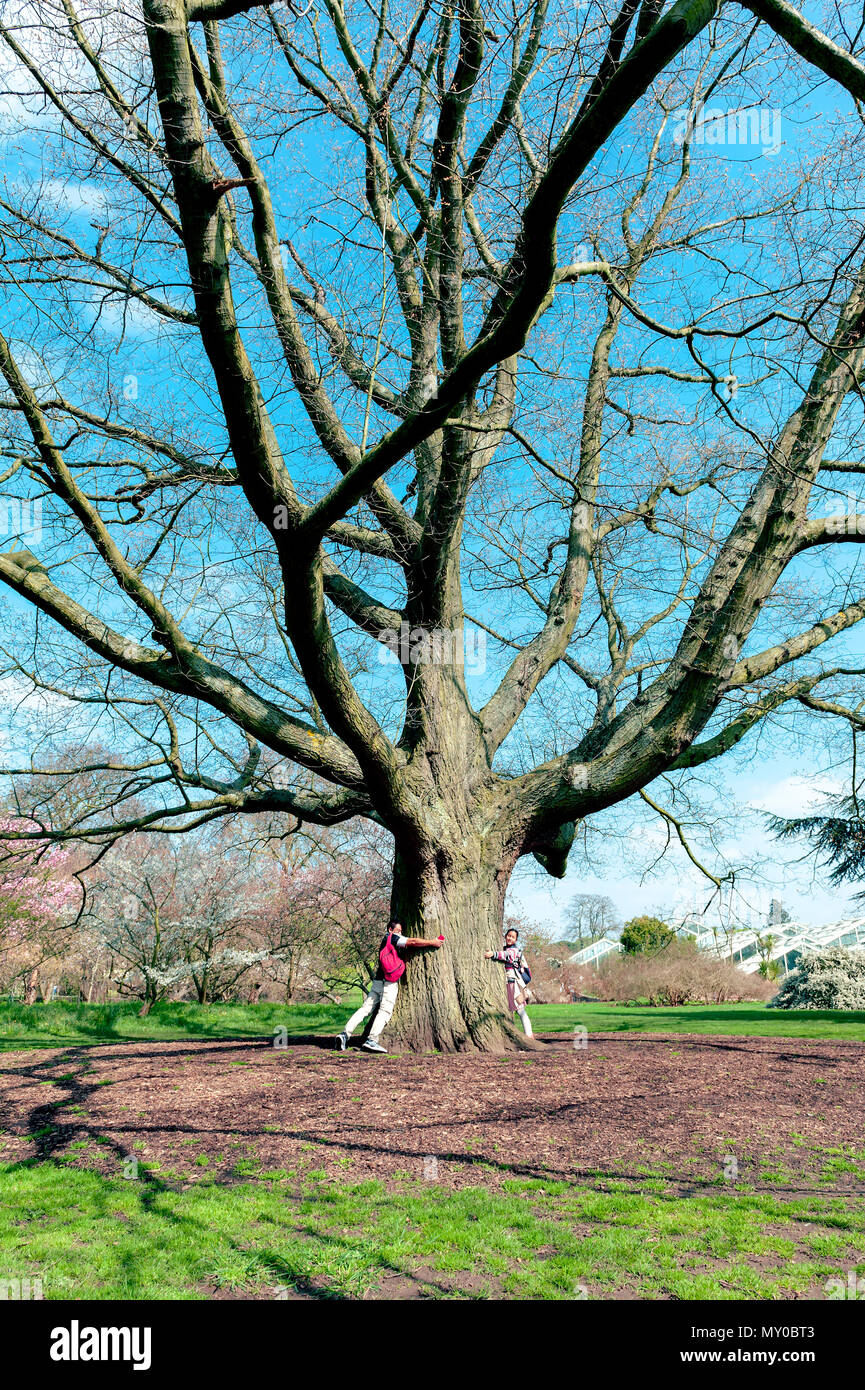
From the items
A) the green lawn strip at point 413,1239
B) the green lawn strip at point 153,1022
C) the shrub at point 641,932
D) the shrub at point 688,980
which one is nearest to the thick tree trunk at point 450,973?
the green lawn strip at point 413,1239

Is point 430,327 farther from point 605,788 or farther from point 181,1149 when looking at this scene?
point 181,1149

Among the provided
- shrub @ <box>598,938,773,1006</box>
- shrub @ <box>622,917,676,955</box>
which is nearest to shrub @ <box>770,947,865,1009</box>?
shrub @ <box>598,938,773,1006</box>

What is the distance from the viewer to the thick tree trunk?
320 inches

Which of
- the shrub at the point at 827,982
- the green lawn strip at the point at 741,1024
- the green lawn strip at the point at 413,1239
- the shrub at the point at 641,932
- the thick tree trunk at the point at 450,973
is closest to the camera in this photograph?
the green lawn strip at the point at 413,1239

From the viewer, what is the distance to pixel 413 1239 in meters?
3.51

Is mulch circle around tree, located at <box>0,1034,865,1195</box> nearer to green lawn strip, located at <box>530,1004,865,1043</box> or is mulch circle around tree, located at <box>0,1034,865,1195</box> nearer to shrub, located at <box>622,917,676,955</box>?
green lawn strip, located at <box>530,1004,865,1043</box>

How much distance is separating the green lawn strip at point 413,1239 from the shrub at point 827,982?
17525 millimetres

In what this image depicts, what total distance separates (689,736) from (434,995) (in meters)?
3.75

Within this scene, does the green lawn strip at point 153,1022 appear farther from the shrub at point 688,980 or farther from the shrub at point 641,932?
the shrub at point 641,932

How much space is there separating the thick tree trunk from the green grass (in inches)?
202

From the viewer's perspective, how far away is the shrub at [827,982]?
1898cm

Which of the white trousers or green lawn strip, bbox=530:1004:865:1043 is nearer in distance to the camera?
the white trousers

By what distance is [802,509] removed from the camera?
21.6 feet

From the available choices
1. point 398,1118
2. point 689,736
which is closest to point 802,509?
point 689,736
